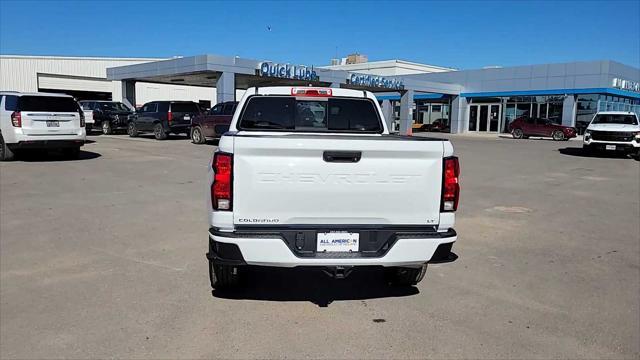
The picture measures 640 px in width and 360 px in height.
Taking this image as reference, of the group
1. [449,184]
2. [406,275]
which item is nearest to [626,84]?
[406,275]

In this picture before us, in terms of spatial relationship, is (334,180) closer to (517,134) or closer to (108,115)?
(108,115)

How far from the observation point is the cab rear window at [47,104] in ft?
44.2

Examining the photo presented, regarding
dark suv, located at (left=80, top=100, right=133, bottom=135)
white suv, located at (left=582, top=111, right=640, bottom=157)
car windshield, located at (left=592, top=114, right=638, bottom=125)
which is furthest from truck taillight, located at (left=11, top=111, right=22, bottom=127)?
car windshield, located at (left=592, top=114, right=638, bottom=125)

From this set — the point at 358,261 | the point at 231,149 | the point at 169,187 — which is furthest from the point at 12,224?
the point at 358,261

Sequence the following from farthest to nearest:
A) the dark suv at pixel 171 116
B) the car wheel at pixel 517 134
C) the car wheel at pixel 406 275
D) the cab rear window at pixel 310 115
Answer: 1. the car wheel at pixel 517 134
2. the dark suv at pixel 171 116
3. the cab rear window at pixel 310 115
4. the car wheel at pixel 406 275

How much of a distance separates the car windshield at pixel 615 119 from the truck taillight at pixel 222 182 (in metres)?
21.7

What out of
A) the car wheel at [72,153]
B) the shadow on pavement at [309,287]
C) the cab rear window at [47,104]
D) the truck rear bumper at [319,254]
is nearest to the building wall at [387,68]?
the car wheel at [72,153]

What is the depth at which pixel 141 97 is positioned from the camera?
168 ft

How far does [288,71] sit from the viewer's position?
32.1m

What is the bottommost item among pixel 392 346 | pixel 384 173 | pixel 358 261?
pixel 392 346

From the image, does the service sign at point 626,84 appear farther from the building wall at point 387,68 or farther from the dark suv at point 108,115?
the dark suv at point 108,115

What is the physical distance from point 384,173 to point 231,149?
116 cm

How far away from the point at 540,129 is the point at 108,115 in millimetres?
28554

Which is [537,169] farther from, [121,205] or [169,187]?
[121,205]
